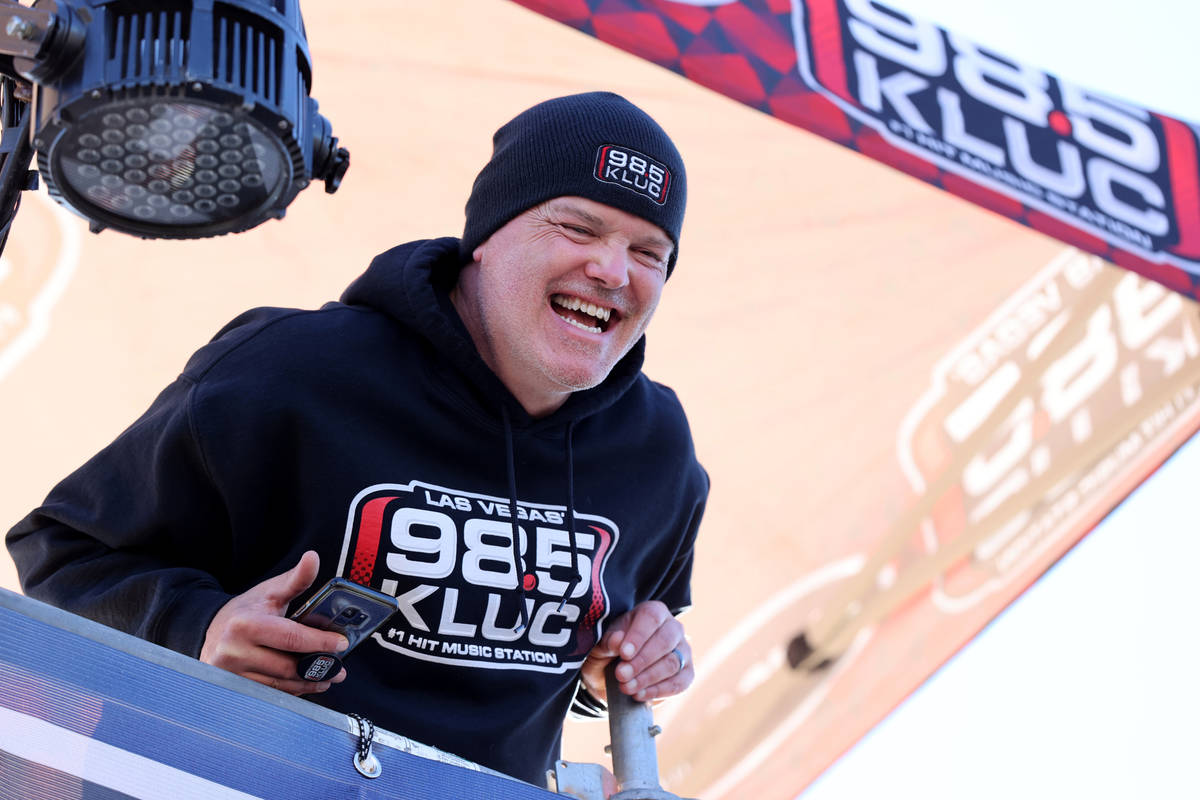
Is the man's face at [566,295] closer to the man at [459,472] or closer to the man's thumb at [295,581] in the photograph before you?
the man at [459,472]

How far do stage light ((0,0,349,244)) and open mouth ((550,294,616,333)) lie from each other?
0.55 meters

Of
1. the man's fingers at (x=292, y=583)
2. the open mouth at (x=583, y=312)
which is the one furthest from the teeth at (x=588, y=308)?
the man's fingers at (x=292, y=583)

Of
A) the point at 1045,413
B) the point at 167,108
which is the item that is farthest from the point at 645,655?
the point at 1045,413

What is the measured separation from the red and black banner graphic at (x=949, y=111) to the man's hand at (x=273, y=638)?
1459 millimetres

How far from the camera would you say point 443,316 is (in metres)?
1.28

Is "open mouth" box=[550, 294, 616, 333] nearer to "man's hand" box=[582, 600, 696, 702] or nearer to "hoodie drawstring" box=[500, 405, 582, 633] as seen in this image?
"hoodie drawstring" box=[500, 405, 582, 633]

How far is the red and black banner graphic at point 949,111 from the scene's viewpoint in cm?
227

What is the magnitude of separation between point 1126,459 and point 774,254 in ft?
3.65

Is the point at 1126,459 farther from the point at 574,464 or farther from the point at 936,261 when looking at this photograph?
the point at 574,464

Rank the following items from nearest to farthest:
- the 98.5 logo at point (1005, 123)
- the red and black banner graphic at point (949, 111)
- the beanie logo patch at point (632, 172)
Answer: the beanie logo patch at point (632, 172) → the red and black banner graphic at point (949, 111) → the 98.5 logo at point (1005, 123)

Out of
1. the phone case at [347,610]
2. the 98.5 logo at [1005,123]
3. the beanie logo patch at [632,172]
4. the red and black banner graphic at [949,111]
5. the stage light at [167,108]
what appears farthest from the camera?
the 98.5 logo at [1005,123]

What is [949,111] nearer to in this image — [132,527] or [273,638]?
[132,527]

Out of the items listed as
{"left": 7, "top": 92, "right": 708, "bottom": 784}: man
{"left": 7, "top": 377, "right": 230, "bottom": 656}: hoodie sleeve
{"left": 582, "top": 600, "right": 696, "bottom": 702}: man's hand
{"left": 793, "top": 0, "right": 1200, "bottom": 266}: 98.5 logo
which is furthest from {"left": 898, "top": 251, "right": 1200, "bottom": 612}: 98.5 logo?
{"left": 7, "top": 377, "right": 230, "bottom": 656}: hoodie sleeve

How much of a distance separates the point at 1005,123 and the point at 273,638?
6.98 ft
